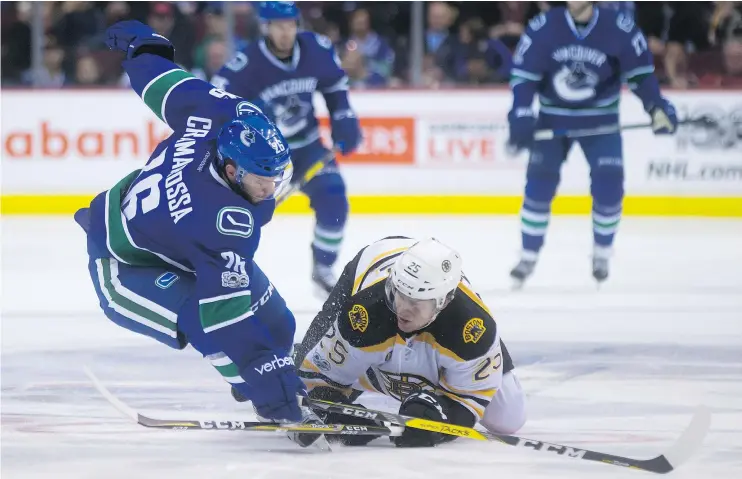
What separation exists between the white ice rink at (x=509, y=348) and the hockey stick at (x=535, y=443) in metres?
0.04

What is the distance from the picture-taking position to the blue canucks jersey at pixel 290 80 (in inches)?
229

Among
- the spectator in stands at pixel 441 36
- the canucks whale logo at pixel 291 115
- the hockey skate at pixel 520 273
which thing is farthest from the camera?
the spectator in stands at pixel 441 36

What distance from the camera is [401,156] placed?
8.02m

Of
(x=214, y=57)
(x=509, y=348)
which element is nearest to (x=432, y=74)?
(x=214, y=57)

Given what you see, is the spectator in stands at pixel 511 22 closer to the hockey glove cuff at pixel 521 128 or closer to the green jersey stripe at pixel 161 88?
the hockey glove cuff at pixel 521 128

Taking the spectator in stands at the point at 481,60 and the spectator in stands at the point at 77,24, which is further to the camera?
the spectator in stands at the point at 77,24

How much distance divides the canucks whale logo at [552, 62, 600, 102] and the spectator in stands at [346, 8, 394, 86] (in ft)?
6.73

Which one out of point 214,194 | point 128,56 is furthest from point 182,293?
point 128,56

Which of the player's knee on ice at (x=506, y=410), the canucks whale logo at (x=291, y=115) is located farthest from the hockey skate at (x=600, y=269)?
the player's knee on ice at (x=506, y=410)

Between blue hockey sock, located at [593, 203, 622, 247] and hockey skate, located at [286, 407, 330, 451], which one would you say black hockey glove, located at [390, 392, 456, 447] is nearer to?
hockey skate, located at [286, 407, 330, 451]

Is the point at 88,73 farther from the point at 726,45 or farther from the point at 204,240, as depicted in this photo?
the point at 204,240

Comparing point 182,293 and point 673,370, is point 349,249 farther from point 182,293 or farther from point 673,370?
point 182,293

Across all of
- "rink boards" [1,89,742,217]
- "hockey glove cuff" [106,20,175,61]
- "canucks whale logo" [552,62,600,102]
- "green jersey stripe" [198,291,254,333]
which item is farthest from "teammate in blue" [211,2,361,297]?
"green jersey stripe" [198,291,254,333]

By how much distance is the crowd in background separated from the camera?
25.9 feet
